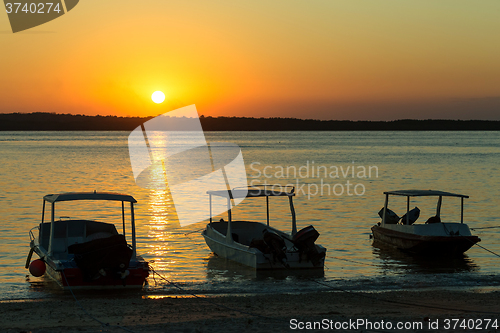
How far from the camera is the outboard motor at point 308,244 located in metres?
16.7

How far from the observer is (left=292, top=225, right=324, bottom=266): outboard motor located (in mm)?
16672

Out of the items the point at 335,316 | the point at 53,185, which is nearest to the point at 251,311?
the point at 335,316

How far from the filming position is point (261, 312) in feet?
39.2

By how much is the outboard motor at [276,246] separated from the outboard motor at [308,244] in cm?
45

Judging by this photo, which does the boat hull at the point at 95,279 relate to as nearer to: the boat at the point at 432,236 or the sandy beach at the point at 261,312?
the sandy beach at the point at 261,312

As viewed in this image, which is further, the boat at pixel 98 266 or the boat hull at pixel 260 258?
the boat hull at pixel 260 258

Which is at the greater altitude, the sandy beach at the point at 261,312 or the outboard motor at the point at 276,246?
the outboard motor at the point at 276,246

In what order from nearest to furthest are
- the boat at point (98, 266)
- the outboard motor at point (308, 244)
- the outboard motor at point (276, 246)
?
the boat at point (98, 266)
the outboard motor at point (276, 246)
the outboard motor at point (308, 244)

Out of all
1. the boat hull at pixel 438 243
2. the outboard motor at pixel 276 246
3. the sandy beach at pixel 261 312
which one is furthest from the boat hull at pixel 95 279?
the boat hull at pixel 438 243

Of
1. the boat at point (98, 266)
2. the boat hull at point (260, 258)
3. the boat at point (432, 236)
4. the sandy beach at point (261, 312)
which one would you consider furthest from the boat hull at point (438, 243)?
the boat at point (98, 266)

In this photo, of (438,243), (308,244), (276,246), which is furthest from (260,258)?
(438,243)

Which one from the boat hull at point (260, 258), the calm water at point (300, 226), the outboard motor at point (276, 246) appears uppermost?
the outboard motor at point (276, 246)

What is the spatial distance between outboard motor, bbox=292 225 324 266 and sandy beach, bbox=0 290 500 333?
2.50 meters

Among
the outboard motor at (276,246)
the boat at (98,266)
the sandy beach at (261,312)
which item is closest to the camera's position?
the sandy beach at (261,312)
